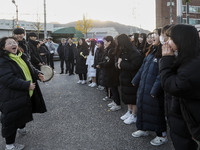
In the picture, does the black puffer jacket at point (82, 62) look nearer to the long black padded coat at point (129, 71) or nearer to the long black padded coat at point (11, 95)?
the long black padded coat at point (129, 71)

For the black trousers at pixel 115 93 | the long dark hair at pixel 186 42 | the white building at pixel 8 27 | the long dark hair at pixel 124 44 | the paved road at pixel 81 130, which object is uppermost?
the white building at pixel 8 27

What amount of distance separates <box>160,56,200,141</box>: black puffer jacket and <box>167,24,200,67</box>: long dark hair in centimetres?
5

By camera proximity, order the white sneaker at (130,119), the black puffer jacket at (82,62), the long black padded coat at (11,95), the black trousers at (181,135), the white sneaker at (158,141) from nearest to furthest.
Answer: the black trousers at (181,135)
the long black padded coat at (11,95)
the white sneaker at (158,141)
the white sneaker at (130,119)
the black puffer jacket at (82,62)

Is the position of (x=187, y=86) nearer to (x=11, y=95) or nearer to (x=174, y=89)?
(x=174, y=89)

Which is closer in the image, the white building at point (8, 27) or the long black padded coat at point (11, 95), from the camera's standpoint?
the long black padded coat at point (11, 95)

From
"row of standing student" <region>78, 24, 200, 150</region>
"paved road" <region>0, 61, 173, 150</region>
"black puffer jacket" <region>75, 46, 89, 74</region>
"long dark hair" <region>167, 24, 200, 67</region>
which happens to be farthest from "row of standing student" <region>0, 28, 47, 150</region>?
"black puffer jacket" <region>75, 46, 89, 74</region>

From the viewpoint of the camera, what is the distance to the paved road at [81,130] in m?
3.63

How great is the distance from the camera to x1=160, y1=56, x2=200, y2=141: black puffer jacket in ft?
6.29

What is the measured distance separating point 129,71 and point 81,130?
1661 millimetres

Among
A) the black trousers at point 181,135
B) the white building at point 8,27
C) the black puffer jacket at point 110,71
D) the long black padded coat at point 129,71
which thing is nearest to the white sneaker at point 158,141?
the long black padded coat at point 129,71

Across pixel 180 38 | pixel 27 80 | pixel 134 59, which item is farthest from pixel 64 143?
pixel 180 38

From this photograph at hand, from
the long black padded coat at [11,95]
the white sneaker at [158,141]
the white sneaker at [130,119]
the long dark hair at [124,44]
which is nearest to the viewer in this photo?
the long black padded coat at [11,95]

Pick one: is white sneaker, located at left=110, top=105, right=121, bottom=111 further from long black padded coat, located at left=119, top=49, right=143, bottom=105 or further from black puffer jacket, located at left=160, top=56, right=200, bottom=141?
black puffer jacket, located at left=160, top=56, right=200, bottom=141

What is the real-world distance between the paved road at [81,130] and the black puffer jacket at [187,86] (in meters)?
1.70
